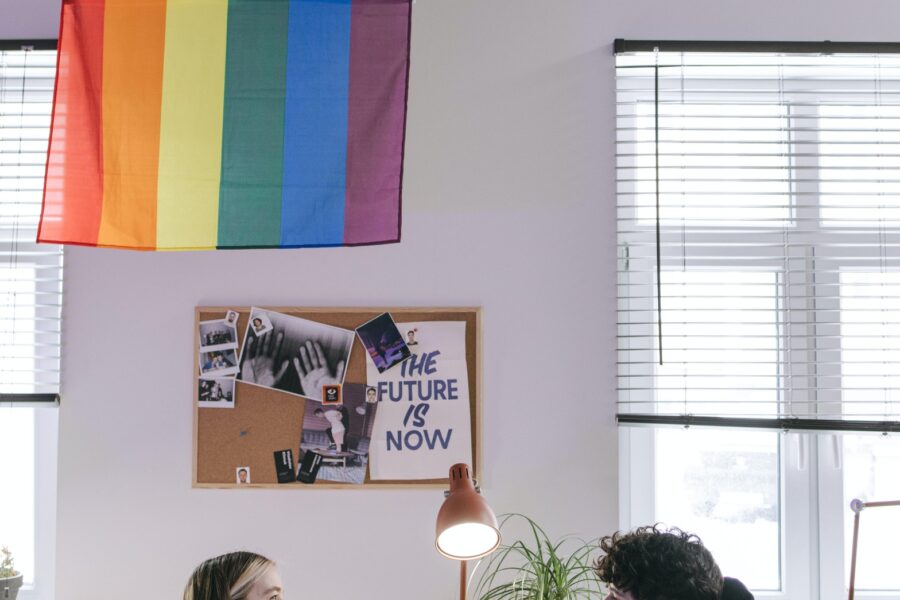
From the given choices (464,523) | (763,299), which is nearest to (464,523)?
(464,523)

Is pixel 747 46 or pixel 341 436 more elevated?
pixel 747 46

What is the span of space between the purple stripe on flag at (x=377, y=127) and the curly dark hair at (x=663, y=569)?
39.4 inches

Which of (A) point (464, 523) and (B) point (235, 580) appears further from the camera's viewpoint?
(A) point (464, 523)

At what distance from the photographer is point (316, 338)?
257 cm

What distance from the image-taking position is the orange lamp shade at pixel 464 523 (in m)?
1.88

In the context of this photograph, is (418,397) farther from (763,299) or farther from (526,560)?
(763,299)

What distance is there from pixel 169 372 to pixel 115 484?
1.25 ft

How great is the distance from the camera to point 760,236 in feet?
8.70

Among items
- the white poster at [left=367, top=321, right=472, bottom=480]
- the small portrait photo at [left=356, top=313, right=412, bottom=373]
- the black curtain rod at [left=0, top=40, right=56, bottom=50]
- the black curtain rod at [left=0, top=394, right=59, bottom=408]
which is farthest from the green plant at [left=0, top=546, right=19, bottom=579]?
the black curtain rod at [left=0, top=40, right=56, bottom=50]

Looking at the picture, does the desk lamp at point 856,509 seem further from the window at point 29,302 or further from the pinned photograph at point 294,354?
the window at point 29,302

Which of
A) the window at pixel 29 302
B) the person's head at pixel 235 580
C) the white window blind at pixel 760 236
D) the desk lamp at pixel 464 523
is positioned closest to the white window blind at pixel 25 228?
the window at pixel 29 302

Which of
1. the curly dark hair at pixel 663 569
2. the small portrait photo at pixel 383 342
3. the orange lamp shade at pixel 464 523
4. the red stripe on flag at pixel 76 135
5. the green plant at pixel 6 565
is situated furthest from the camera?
the small portrait photo at pixel 383 342

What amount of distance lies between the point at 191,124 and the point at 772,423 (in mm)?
1934

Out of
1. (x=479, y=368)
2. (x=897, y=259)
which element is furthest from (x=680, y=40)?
(x=479, y=368)
